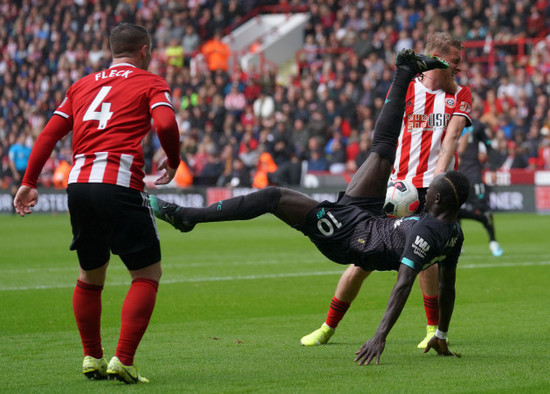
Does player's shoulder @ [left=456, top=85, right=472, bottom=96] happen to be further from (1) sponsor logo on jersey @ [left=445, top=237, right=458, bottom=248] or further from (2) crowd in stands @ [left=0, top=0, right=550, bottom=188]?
(2) crowd in stands @ [left=0, top=0, right=550, bottom=188]

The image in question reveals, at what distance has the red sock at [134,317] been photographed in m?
5.55

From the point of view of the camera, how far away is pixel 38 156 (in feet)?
18.8

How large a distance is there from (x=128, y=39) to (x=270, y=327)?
3187mm

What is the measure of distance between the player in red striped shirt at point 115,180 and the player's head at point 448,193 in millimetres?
1662

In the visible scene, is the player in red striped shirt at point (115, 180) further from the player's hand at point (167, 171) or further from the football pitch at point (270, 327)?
the football pitch at point (270, 327)

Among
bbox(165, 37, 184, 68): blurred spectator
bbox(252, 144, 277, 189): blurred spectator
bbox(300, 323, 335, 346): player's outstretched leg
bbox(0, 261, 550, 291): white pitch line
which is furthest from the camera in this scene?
bbox(165, 37, 184, 68): blurred spectator

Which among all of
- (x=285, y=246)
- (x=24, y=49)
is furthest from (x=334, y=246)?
(x=24, y=49)

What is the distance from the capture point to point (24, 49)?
38.4 meters

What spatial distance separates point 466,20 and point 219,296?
20.4 meters

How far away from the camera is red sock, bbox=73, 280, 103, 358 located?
5.85 meters

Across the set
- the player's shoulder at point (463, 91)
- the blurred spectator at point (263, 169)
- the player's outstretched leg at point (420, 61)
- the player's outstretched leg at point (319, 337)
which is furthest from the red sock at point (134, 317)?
the blurred spectator at point (263, 169)

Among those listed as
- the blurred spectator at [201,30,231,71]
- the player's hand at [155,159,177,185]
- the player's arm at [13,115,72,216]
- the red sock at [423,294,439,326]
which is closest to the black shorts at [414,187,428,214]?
the red sock at [423,294,439,326]

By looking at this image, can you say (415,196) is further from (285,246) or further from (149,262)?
(285,246)

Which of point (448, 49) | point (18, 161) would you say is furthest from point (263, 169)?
point (448, 49)
